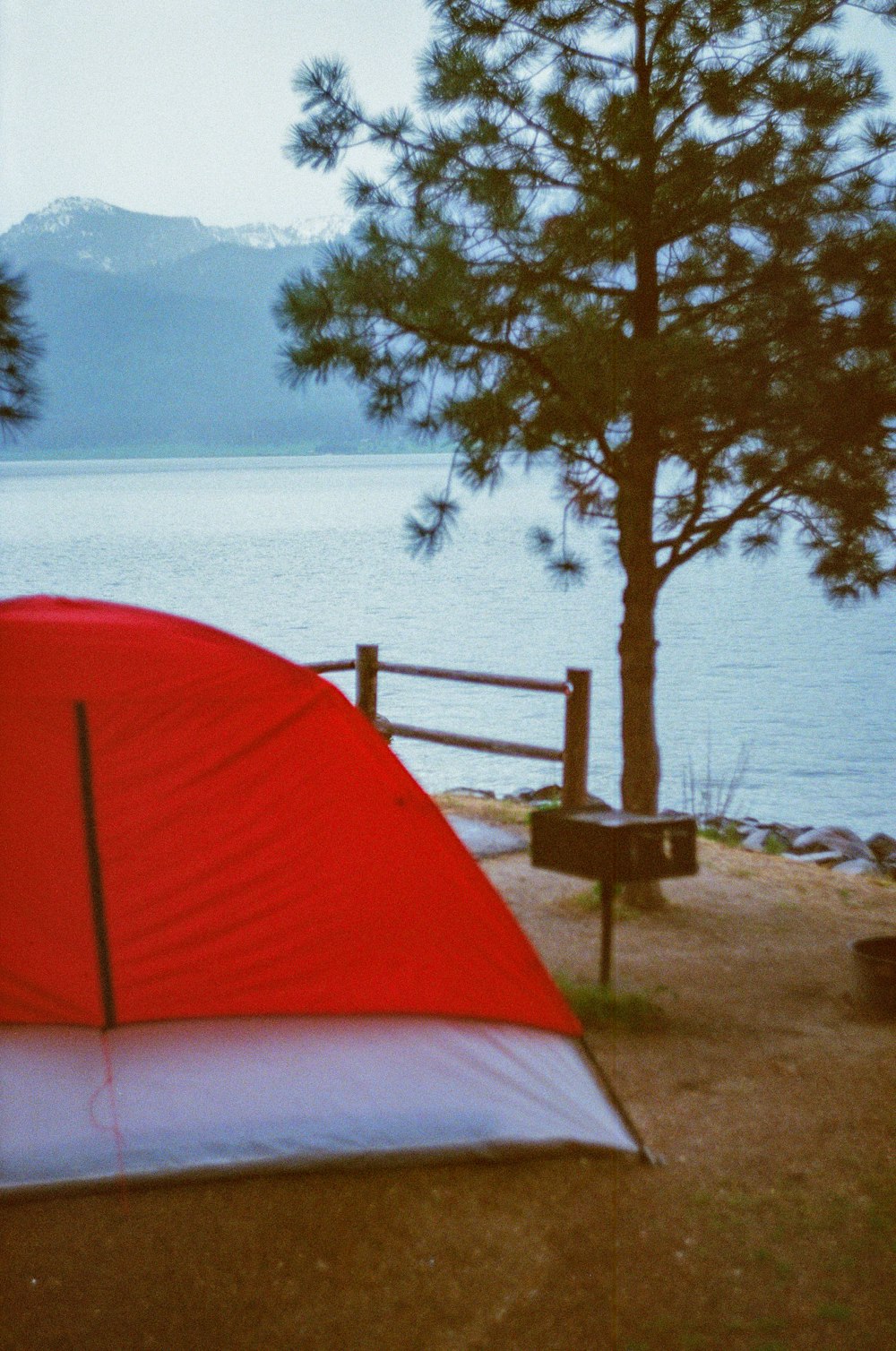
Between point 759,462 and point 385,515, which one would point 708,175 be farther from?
point 385,515

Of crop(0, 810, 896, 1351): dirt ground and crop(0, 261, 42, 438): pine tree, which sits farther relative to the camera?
crop(0, 261, 42, 438): pine tree

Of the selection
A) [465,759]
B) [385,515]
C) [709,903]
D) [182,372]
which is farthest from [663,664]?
[182,372]

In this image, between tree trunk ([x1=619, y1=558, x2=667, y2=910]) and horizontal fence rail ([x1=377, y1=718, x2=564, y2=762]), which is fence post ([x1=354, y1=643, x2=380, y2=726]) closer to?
horizontal fence rail ([x1=377, y1=718, x2=564, y2=762])

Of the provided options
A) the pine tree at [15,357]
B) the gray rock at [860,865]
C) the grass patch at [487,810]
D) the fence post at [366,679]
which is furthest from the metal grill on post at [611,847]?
the gray rock at [860,865]

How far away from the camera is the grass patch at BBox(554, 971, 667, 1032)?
4.86 metres

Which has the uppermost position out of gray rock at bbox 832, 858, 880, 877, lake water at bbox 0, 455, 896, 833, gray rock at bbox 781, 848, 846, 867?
gray rock at bbox 832, 858, 880, 877

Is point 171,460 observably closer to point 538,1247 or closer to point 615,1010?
point 615,1010

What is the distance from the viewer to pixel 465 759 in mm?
22391

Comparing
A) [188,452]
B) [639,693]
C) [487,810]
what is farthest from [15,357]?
[188,452]

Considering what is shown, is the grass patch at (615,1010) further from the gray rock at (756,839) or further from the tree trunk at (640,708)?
the gray rock at (756,839)

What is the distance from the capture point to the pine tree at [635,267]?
5.83 m

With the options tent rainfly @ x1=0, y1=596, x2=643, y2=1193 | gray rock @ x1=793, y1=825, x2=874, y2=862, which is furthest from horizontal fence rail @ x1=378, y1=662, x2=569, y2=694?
gray rock @ x1=793, y1=825, x2=874, y2=862

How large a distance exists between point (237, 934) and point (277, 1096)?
584 mm

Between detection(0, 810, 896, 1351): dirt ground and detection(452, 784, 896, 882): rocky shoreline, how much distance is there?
21.3 ft
